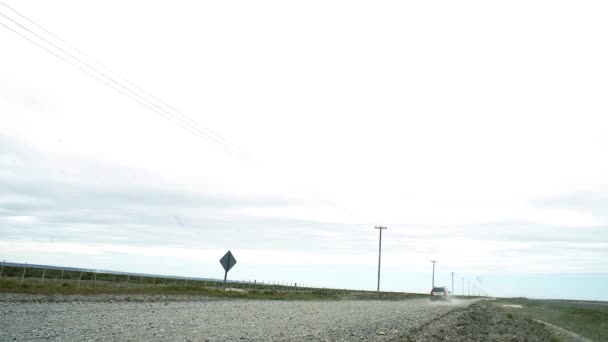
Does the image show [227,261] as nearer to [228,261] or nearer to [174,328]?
[228,261]

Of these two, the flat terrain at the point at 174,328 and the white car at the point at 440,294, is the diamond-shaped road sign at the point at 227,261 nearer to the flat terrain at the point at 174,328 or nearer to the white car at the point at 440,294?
the flat terrain at the point at 174,328

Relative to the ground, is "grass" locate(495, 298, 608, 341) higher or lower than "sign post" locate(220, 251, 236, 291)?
lower

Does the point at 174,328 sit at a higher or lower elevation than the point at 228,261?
lower

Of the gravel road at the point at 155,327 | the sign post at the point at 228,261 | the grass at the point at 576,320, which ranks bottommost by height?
the grass at the point at 576,320

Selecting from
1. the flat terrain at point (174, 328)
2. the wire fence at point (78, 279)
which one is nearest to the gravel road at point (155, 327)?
the flat terrain at point (174, 328)

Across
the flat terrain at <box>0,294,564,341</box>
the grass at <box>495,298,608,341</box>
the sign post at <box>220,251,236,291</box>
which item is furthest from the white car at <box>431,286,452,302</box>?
the flat terrain at <box>0,294,564,341</box>

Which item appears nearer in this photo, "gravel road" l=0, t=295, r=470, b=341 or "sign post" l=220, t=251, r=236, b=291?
"gravel road" l=0, t=295, r=470, b=341

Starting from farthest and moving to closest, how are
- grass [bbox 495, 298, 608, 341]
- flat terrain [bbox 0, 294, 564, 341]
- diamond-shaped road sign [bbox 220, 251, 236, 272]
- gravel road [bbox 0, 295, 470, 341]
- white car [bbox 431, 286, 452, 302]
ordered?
white car [bbox 431, 286, 452, 302]
diamond-shaped road sign [bbox 220, 251, 236, 272]
grass [bbox 495, 298, 608, 341]
flat terrain [bbox 0, 294, 564, 341]
gravel road [bbox 0, 295, 470, 341]

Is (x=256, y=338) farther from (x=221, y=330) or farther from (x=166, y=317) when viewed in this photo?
(x=166, y=317)

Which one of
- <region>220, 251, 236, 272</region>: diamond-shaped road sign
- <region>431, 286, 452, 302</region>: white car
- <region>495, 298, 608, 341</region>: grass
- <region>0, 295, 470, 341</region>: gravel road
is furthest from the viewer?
<region>431, 286, 452, 302</region>: white car

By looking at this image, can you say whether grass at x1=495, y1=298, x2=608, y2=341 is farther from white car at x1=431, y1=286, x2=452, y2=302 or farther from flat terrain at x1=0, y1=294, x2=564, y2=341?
flat terrain at x1=0, y1=294, x2=564, y2=341

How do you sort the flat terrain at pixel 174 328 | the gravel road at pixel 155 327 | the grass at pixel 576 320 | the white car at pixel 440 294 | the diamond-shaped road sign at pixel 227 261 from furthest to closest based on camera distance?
1. the white car at pixel 440 294
2. the diamond-shaped road sign at pixel 227 261
3. the grass at pixel 576 320
4. the flat terrain at pixel 174 328
5. the gravel road at pixel 155 327

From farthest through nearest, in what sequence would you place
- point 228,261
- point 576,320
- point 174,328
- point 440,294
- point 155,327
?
point 440,294, point 576,320, point 228,261, point 174,328, point 155,327

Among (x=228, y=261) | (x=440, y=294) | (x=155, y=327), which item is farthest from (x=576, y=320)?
(x=155, y=327)
